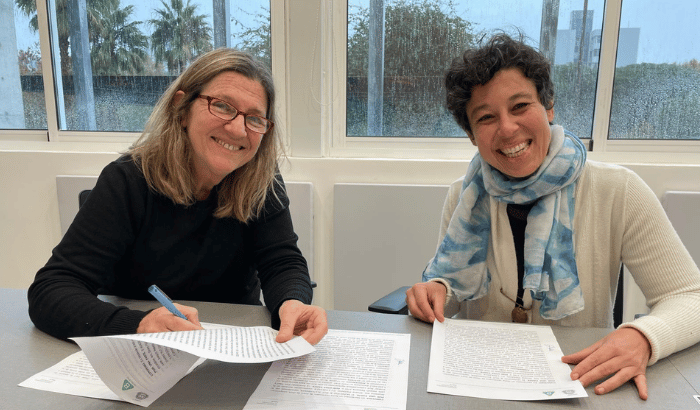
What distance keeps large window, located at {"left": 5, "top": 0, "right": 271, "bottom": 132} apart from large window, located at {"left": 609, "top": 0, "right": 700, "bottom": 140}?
1.77m

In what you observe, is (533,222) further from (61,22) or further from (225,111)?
(61,22)

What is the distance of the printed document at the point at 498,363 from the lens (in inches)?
32.1

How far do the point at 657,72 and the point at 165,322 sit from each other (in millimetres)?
2485

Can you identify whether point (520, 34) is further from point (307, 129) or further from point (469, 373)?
point (307, 129)

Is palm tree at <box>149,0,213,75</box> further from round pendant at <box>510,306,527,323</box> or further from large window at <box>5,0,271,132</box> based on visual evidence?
round pendant at <box>510,306,527,323</box>

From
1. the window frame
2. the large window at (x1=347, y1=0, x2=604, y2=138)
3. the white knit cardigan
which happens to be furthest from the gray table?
the large window at (x1=347, y1=0, x2=604, y2=138)

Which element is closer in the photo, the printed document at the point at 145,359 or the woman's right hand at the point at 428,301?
the printed document at the point at 145,359

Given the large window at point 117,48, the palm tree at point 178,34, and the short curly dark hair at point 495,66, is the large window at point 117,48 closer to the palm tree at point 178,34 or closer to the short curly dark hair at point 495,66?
the palm tree at point 178,34

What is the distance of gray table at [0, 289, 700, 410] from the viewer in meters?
0.78

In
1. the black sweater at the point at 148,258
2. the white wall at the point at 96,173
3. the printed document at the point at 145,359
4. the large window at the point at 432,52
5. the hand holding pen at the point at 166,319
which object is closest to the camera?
the printed document at the point at 145,359

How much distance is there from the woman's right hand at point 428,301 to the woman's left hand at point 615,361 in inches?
11.6

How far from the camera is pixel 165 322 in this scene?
93 cm

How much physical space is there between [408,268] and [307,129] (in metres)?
0.83

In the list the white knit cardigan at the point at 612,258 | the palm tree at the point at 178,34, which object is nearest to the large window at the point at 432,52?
the palm tree at the point at 178,34
